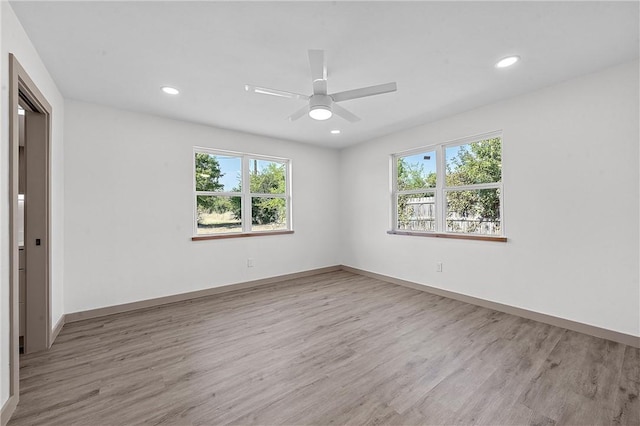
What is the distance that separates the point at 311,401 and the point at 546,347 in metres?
2.21

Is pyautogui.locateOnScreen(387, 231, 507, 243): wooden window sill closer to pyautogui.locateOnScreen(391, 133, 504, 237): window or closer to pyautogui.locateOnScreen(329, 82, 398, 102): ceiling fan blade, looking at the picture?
pyautogui.locateOnScreen(391, 133, 504, 237): window

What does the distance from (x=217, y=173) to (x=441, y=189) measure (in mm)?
3482

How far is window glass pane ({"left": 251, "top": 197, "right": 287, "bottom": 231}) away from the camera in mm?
4781

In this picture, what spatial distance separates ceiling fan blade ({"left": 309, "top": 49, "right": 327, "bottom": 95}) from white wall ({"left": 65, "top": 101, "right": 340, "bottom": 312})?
2496 millimetres

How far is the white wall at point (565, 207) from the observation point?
101 inches

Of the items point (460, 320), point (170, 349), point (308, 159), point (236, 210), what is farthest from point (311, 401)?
point (308, 159)

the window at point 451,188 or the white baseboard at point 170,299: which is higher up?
the window at point 451,188

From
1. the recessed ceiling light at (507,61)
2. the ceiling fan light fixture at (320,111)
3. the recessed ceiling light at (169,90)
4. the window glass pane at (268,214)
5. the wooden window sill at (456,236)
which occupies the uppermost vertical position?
the recessed ceiling light at (169,90)

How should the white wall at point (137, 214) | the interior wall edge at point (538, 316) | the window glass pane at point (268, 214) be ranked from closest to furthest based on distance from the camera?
the interior wall edge at point (538, 316) < the white wall at point (137, 214) < the window glass pane at point (268, 214)

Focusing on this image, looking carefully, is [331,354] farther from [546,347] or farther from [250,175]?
[250,175]

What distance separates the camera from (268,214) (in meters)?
4.94

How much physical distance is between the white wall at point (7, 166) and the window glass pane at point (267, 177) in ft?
8.02

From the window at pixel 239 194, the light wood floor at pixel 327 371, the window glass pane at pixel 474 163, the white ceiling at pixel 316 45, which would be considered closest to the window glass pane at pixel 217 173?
the window at pixel 239 194

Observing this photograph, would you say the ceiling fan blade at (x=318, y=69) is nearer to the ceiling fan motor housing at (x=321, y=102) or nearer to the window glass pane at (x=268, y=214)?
the ceiling fan motor housing at (x=321, y=102)
